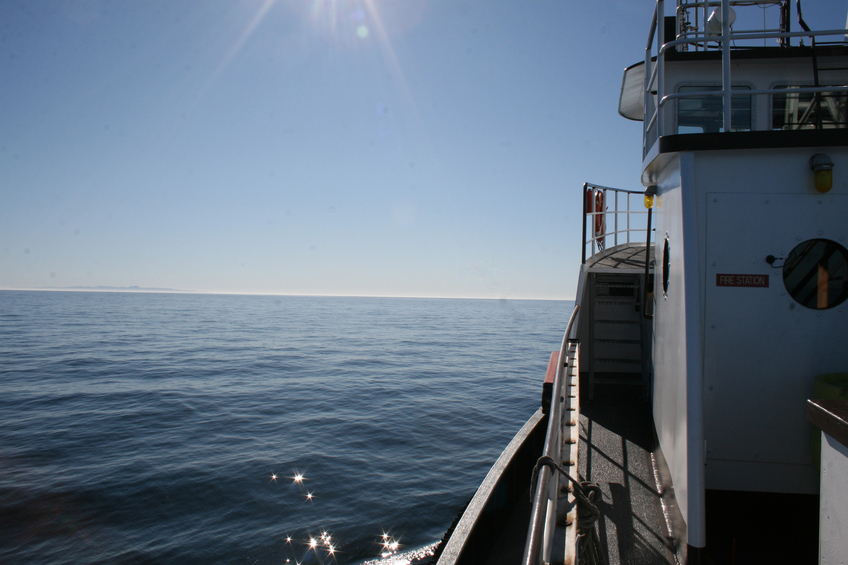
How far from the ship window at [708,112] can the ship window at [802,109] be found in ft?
1.15

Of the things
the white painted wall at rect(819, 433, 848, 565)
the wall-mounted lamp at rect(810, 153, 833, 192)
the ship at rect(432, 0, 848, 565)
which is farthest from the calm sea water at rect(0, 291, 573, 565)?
the wall-mounted lamp at rect(810, 153, 833, 192)

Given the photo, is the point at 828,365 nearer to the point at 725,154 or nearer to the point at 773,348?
the point at 773,348

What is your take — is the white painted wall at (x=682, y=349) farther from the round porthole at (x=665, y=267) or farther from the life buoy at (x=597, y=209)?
the life buoy at (x=597, y=209)

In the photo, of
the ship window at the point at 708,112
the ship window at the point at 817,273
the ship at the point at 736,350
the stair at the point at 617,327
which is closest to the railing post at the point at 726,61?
the ship at the point at 736,350

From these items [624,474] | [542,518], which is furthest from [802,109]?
[542,518]

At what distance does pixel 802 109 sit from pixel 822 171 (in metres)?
3.37

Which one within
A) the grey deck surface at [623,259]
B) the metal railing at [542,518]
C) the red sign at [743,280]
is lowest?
the metal railing at [542,518]

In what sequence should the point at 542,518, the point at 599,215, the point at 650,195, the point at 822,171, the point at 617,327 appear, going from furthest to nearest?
the point at 599,215 < the point at 617,327 < the point at 650,195 < the point at 822,171 < the point at 542,518

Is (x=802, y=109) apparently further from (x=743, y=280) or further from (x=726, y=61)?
(x=743, y=280)

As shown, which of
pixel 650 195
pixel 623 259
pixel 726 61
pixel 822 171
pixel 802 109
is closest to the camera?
pixel 822 171

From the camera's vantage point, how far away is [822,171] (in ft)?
12.4

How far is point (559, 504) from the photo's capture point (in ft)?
9.87

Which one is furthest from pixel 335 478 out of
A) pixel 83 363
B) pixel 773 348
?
pixel 83 363

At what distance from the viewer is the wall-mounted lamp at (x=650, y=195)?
5406 millimetres
